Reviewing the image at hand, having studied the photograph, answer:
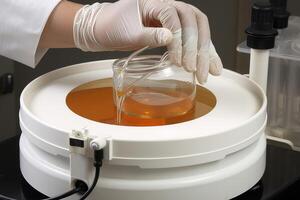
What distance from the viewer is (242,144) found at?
0.88 meters

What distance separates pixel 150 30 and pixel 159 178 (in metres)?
0.27

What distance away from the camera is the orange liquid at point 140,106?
3.11ft

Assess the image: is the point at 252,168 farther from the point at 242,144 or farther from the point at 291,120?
the point at 291,120

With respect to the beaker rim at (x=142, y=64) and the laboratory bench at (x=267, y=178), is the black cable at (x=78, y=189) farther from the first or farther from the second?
the beaker rim at (x=142, y=64)

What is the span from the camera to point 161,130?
2.86 feet

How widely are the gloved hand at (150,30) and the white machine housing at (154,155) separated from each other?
108 mm

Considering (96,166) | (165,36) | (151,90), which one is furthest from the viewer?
(151,90)

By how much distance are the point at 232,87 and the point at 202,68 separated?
111mm

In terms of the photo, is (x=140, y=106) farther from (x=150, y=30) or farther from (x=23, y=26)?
(x=23, y=26)

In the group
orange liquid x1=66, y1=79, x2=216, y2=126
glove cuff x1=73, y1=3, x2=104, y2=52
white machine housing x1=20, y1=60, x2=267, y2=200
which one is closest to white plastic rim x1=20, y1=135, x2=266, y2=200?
white machine housing x1=20, y1=60, x2=267, y2=200

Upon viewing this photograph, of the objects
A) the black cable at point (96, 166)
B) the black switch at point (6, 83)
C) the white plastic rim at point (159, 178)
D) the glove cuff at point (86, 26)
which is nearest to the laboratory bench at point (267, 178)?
the white plastic rim at point (159, 178)

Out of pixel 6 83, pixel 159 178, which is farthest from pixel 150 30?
pixel 6 83

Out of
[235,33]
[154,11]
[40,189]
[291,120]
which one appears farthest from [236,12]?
[40,189]

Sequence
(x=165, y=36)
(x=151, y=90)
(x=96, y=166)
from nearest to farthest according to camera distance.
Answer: (x=96, y=166) < (x=165, y=36) < (x=151, y=90)
